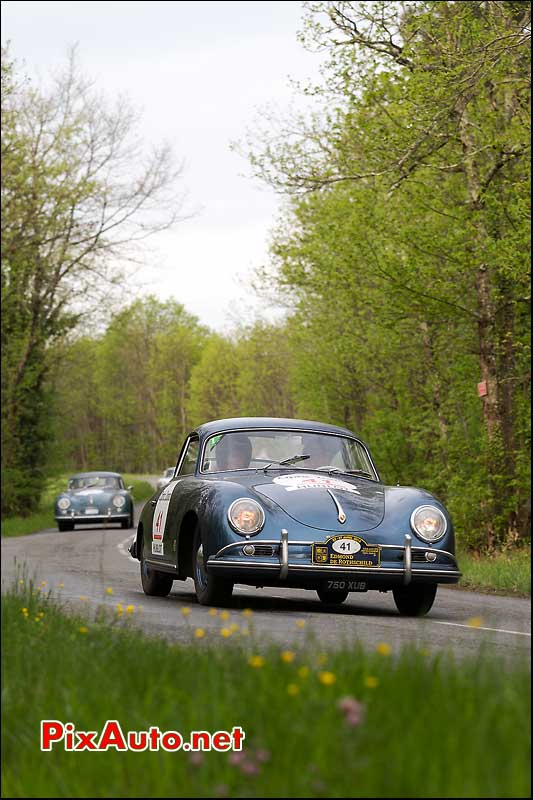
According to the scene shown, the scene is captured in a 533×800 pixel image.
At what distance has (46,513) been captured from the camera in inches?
1533

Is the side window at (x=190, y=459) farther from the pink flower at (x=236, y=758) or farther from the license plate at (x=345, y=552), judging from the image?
the pink flower at (x=236, y=758)

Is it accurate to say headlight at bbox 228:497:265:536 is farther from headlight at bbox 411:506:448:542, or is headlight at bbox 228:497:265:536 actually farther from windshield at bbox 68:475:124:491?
windshield at bbox 68:475:124:491

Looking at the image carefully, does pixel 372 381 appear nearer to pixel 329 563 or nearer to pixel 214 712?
pixel 329 563

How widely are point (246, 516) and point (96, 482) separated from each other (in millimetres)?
12672

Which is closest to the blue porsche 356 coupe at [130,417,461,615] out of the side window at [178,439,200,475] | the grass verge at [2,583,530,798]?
the side window at [178,439,200,475]

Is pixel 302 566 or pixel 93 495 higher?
pixel 93 495

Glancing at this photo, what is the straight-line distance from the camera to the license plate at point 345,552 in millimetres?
8305

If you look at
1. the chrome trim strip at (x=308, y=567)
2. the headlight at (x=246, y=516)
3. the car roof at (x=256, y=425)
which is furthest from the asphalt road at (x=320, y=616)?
the car roof at (x=256, y=425)

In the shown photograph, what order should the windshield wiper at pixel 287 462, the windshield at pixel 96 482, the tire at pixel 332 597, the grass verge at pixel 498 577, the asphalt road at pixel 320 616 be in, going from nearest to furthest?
the asphalt road at pixel 320 616 < the windshield wiper at pixel 287 462 < the tire at pixel 332 597 < the grass verge at pixel 498 577 < the windshield at pixel 96 482

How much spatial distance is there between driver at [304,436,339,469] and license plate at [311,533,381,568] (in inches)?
44.7

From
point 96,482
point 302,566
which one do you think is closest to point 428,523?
point 302,566

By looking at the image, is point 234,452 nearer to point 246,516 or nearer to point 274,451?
point 274,451

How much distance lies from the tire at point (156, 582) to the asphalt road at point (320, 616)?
10 cm

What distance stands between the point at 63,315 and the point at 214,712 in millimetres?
37766
